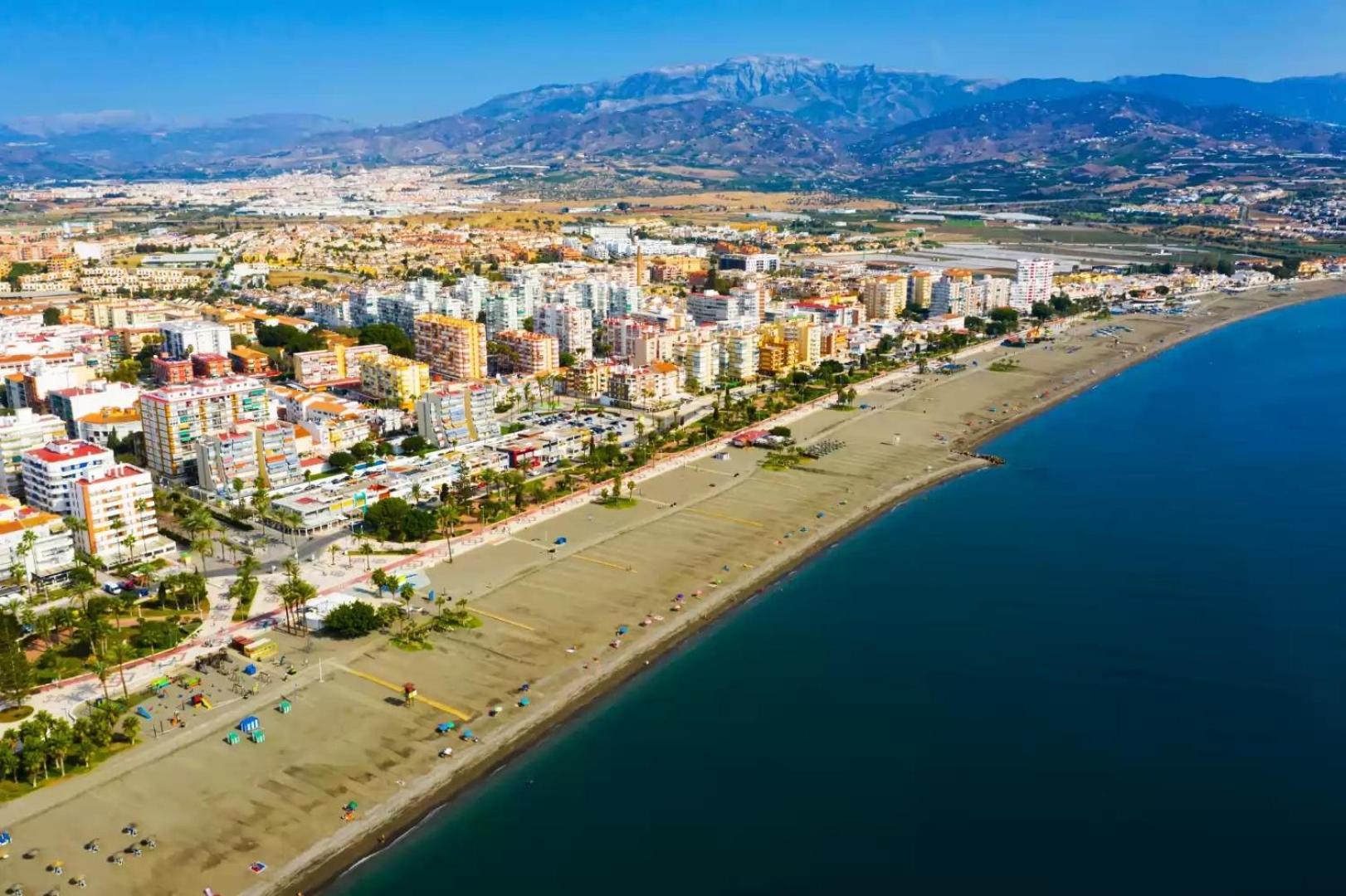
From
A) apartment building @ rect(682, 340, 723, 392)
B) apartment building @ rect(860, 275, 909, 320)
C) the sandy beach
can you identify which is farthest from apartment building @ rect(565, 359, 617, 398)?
apartment building @ rect(860, 275, 909, 320)

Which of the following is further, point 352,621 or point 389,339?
point 389,339

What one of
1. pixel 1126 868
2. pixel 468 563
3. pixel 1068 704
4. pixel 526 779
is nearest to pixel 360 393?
pixel 468 563

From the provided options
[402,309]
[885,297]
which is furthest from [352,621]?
[885,297]

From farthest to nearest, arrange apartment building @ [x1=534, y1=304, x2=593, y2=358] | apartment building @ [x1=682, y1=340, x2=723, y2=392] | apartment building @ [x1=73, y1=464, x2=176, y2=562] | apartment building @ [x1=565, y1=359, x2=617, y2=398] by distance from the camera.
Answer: apartment building @ [x1=534, y1=304, x2=593, y2=358]
apartment building @ [x1=682, y1=340, x2=723, y2=392]
apartment building @ [x1=565, y1=359, x2=617, y2=398]
apartment building @ [x1=73, y1=464, x2=176, y2=562]

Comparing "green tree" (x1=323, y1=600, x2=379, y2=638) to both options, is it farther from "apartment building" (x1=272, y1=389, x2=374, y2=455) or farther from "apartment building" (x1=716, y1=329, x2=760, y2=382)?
"apartment building" (x1=716, y1=329, x2=760, y2=382)

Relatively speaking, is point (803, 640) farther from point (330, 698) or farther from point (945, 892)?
point (330, 698)

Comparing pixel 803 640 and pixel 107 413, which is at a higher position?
pixel 107 413

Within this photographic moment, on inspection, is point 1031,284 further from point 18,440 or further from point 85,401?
point 18,440
